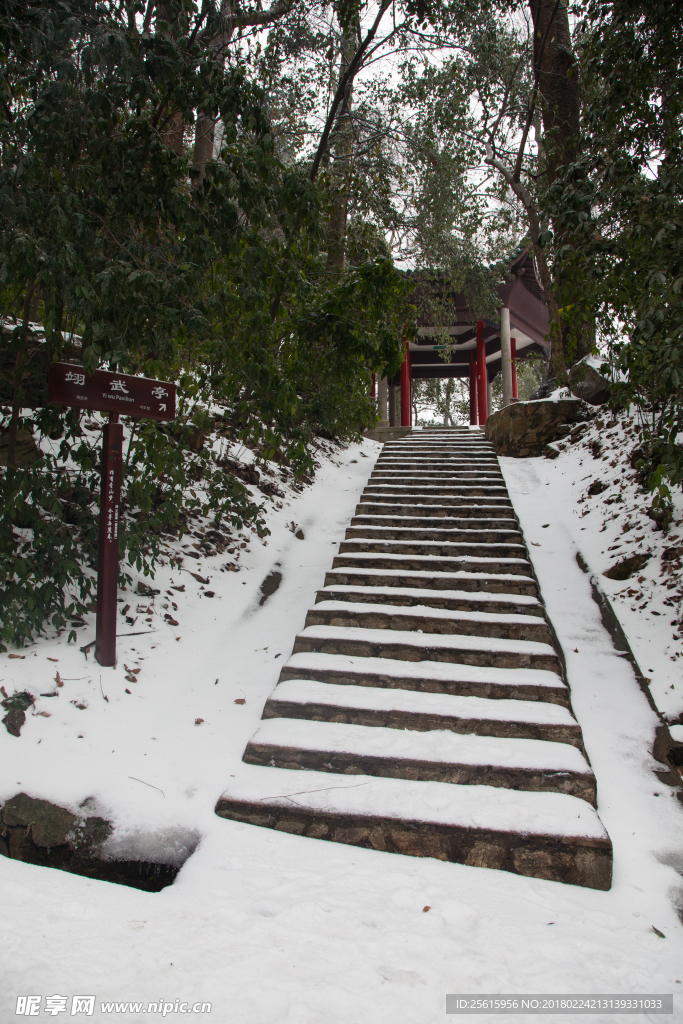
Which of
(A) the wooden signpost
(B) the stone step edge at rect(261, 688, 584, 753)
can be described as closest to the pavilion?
(A) the wooden signpost

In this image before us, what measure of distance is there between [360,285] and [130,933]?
16.2 ft

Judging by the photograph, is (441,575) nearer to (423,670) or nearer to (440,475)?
(423,670)

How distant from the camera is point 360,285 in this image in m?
5.36

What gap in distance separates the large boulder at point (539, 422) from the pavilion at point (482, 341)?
3.60 meters

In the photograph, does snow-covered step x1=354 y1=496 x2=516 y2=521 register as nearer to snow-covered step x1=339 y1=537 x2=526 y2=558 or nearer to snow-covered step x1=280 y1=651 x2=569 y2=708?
snow-covered step x1=339 y1=537 x2=526 y2=558

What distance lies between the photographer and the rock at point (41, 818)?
2660 millimetres

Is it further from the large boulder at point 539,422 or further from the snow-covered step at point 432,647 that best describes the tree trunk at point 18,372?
the large boulder at point 539,422

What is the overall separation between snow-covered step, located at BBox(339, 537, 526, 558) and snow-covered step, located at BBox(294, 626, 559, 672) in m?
1.30

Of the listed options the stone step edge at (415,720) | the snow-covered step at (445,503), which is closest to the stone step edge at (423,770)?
the stone step edge at (415,720)

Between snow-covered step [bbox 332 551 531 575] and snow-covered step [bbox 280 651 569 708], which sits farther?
snow-covered step [bbox 332 551 531 575]

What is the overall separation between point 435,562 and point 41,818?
11.0 ft

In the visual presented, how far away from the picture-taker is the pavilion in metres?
13.9

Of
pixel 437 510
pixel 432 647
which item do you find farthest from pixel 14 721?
pixel 437 510

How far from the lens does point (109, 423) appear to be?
3.71 metres
